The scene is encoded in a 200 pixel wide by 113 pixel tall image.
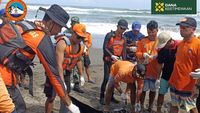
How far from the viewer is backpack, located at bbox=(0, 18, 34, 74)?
10.7ft

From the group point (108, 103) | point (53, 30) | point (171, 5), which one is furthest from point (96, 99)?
point (53, 30)

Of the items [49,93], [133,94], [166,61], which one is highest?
[166,61]

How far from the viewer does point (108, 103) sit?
274 inches

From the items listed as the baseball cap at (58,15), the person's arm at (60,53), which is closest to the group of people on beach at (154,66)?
the person's arm at (60,53)

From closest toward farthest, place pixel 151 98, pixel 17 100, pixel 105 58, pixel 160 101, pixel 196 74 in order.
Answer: pixel 17 100
pixel 196 74
pixel 160 101
pixel 151 98
pixel 105 58

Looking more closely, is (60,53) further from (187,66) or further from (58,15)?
(187,66)

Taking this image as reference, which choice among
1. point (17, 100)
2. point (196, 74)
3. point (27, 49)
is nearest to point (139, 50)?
point (196, 74)

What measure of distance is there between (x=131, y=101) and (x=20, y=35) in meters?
3.87

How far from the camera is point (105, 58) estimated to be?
7.47 metres

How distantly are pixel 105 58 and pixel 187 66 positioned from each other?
2376mm

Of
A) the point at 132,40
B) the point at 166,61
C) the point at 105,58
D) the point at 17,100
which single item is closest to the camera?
the point at 17,100

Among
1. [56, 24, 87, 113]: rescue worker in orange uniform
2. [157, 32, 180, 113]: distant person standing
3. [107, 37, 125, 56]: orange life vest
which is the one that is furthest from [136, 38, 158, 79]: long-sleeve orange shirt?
[56, 24, 87, 113]: rescue worker in orange uniform

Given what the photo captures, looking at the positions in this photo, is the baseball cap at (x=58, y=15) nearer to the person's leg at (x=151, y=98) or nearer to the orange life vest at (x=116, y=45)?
the person's leg at (x=151, y=98)

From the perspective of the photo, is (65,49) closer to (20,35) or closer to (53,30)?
(53,30)
